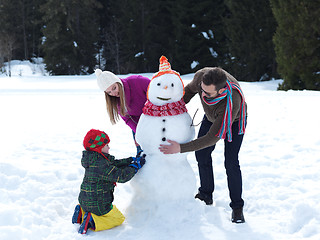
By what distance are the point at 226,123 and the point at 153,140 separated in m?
0.67

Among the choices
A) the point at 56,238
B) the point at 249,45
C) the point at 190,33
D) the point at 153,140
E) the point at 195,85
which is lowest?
the point at 56,238

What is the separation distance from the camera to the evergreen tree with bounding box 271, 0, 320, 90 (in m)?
11.6

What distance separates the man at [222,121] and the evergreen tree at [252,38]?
14.5 meters

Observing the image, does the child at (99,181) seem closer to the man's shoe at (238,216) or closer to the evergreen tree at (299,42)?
the man's shoe at (238,216)

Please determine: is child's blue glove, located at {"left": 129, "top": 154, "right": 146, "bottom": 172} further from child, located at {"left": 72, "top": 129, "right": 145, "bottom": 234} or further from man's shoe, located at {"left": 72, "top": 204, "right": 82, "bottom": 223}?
man's shoe, located at {"left": 72, "top": 204, "right": 82, "bottom": 223}

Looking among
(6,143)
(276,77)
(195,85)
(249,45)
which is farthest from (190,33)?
(195,85)

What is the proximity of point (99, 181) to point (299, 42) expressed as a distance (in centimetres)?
1106

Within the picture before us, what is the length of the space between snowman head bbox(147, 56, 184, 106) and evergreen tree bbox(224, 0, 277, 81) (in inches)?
573

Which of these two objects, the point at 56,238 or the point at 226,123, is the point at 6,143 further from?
the point at 226,123

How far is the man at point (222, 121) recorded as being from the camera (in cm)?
266

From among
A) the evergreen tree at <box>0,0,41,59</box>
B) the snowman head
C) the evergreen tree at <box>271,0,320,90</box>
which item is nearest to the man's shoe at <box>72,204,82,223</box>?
the snowman head

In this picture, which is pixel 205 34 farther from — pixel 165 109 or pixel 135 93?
pixel 165 109

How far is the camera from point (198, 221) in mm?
3074

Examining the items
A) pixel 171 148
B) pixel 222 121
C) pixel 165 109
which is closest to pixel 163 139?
pixel 171 148
